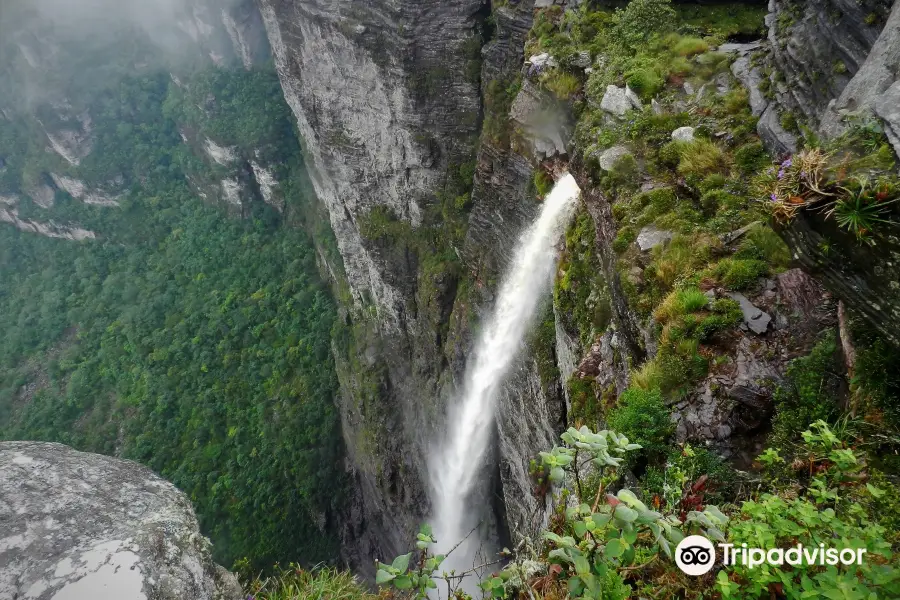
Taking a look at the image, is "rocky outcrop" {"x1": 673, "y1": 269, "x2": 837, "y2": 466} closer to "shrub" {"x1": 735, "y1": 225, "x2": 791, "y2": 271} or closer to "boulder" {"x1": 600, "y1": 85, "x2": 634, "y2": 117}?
"shrub" {"x1": 735, "y1": 225, "x2": 791, "y2": 271}

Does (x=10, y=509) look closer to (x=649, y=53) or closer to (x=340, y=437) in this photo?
(x=649, y=53)

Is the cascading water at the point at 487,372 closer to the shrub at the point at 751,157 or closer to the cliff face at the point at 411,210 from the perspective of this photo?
the cliff face at the point at 411,210

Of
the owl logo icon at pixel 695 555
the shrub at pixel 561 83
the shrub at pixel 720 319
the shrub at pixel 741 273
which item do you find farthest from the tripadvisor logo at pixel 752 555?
the shrub at pixel 561 83

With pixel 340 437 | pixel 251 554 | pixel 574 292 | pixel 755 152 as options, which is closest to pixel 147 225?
pixel 340 437

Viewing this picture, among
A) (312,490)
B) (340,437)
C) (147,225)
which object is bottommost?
(312,490)

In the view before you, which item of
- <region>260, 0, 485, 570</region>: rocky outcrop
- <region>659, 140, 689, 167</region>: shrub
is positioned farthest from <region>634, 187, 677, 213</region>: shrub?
<region>260, 0, 485, 570</region>: rocky outcrop

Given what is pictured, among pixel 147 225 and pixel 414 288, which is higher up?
pixel 147 225

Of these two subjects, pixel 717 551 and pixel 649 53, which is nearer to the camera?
pixel 717 551
